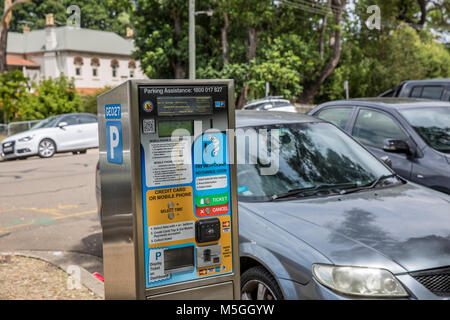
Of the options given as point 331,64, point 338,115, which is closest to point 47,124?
point 338,115

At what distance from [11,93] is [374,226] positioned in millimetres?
23244

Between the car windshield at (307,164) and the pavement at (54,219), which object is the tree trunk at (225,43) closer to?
the pavement at (54,219)

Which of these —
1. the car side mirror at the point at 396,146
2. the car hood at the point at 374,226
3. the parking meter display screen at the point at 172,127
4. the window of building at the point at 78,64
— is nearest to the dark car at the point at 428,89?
the car side mirror at the point at 396,146

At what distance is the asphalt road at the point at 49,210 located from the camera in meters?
6.17

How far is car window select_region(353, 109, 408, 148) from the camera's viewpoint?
602cm

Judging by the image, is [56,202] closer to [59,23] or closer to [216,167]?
[216,167]

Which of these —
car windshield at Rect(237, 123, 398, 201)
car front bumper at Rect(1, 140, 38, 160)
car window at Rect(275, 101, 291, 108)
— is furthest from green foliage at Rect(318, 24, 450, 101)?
car windshield at Rect(237, 123, 398, 201)

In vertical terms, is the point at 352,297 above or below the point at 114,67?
below

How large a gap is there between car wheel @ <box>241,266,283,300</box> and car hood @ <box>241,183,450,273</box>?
33 centimetres

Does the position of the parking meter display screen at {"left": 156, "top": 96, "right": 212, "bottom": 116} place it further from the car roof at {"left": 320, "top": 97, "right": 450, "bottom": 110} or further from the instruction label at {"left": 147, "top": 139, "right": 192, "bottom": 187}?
the car roof at {"left": 320, "top": 97, "right": 450, "bottom": 110}

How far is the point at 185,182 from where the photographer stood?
2.63m

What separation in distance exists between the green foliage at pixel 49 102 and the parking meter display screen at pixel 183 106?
23.0 metres

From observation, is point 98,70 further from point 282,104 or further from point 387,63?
point 282,104
